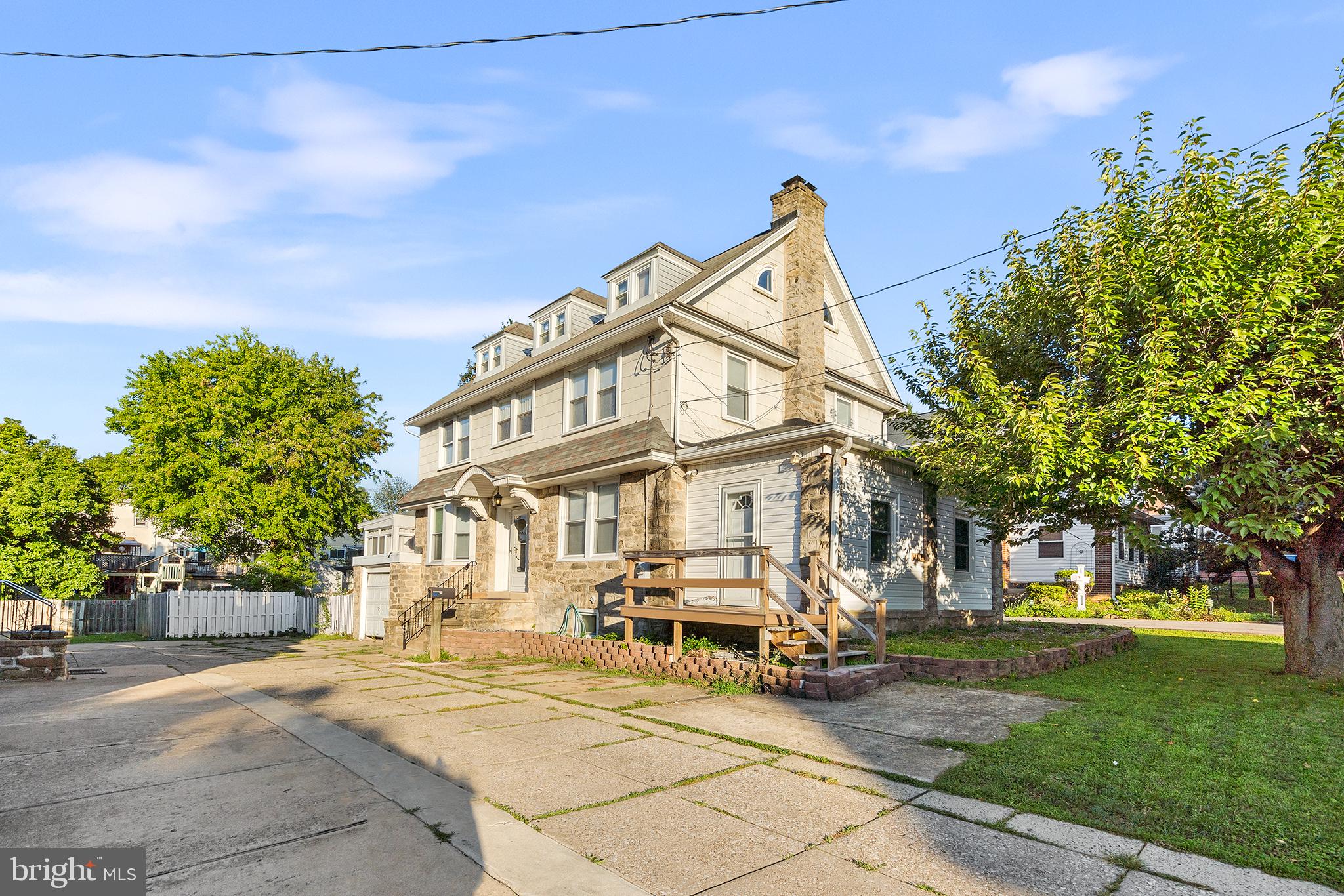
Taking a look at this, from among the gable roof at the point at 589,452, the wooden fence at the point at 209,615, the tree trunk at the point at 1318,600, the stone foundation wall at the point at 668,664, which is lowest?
the wooden fence at the point at 209,615

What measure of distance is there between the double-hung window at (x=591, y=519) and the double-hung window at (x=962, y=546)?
8297mm

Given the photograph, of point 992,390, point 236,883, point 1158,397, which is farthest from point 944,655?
point 236,883

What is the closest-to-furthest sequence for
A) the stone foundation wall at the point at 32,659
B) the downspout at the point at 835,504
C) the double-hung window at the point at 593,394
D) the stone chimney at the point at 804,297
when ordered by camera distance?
1. the stone foundation wall at the point at 32,659
2. the downspout at the point at 835,504
3. the double-hung window at the point at 593,394
4. the stone chimney at the point at 804,297

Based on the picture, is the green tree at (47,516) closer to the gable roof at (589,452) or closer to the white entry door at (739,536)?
the gable roof at (589,452)

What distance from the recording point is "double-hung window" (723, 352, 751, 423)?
55.6 ft

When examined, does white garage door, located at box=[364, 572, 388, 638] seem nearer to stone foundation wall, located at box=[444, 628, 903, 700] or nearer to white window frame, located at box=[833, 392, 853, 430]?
stone foundation wall, located at box=[444, 628, 903, 700]

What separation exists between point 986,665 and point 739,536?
5075mm

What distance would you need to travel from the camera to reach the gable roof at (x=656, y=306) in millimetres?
16672

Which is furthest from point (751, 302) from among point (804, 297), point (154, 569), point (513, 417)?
point (154, 569)

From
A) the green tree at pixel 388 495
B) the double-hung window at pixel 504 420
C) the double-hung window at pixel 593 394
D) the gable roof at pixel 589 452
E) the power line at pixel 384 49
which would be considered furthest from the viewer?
the green tree at pixel 388 495

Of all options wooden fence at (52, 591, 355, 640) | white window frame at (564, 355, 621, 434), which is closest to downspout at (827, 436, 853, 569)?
white window frame at (564, 355, 621, 434)

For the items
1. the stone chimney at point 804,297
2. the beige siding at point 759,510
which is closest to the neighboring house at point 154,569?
the beige siding at point 759,510

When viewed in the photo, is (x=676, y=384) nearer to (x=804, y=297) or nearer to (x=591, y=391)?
(x=591, y=391)

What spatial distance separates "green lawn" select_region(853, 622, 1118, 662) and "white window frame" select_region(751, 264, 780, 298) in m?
8.60
